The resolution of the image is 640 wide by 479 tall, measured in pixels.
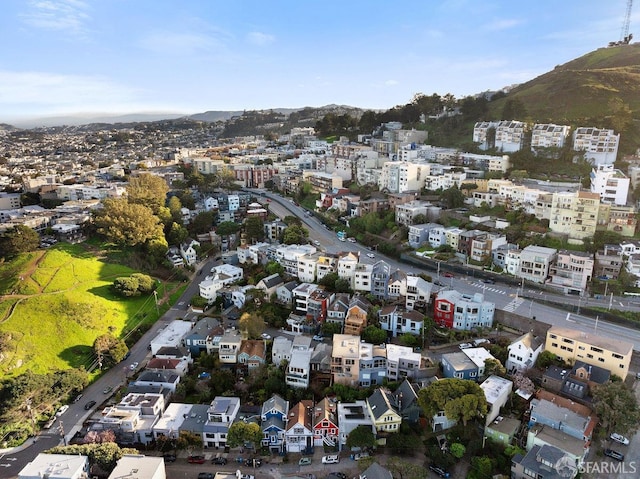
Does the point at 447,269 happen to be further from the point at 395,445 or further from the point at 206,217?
the point at 206,217

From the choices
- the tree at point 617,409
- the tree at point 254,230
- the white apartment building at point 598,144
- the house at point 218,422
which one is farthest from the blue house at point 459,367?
the white apartment building at point 598,144

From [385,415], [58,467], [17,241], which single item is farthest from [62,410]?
[17,241]

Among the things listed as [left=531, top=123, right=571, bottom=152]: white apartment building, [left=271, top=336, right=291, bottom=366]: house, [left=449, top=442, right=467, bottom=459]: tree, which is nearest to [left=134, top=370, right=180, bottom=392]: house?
[left=271, top=336, right=291, bottom=366]: house

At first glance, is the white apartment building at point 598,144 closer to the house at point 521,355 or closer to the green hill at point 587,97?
the green hill at point 587,97

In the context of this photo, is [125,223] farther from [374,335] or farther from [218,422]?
[374,335]

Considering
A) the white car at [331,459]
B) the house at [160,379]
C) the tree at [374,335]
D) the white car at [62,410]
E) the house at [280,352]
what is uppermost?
the tree at [374,335]

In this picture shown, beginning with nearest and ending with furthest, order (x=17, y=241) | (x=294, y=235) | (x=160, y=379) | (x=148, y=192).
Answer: (x=160, y=379)
(x=17, y=241)
(x=294, y=235)
(x=148, y=192)
